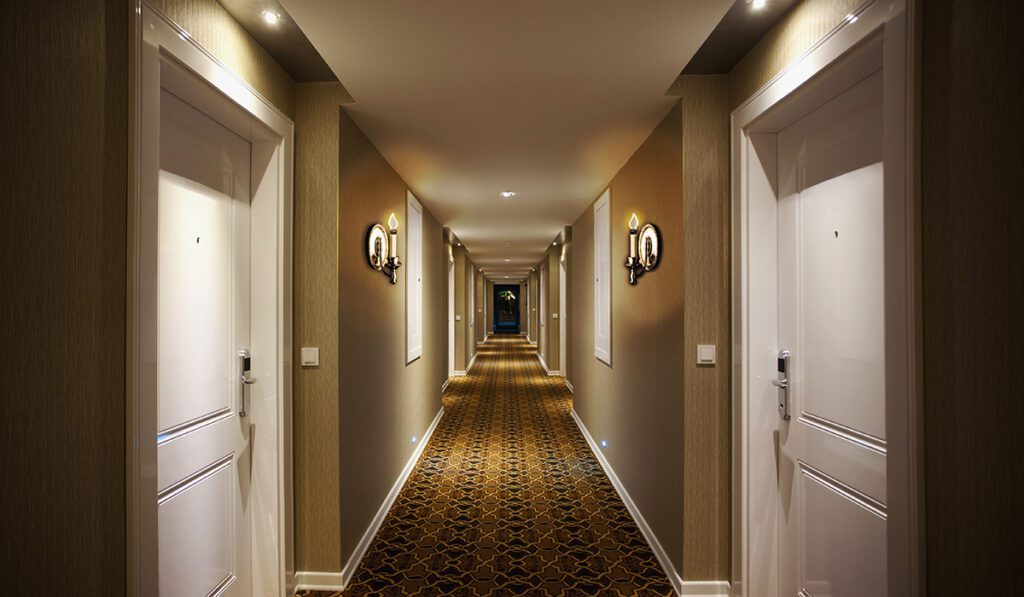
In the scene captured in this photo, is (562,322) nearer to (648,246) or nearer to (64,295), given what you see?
(648,246)

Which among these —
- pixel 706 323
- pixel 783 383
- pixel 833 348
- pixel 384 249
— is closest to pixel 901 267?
pixel 833 348

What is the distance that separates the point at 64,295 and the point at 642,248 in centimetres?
297

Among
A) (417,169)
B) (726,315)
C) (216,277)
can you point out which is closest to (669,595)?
(726,315)

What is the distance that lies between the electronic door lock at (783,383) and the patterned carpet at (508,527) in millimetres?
1178

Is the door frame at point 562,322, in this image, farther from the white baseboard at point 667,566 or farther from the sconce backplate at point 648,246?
the sconce backplate at point 648,246

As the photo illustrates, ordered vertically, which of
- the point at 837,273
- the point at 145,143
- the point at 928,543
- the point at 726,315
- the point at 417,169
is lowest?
the point at 928,543

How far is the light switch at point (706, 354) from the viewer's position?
266cm

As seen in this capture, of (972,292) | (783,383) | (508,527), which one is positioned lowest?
(508,527)

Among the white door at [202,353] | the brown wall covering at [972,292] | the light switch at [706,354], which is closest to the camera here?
the brown wall covering at [972,292]

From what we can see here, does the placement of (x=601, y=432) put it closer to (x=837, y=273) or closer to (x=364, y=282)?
(x=364, y=282)

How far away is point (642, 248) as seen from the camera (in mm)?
3508

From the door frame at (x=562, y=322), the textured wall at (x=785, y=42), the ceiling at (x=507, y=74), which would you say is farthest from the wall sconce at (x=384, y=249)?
the door frame at (x=562, y=322)

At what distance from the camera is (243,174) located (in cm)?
251

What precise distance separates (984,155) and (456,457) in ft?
15.8
